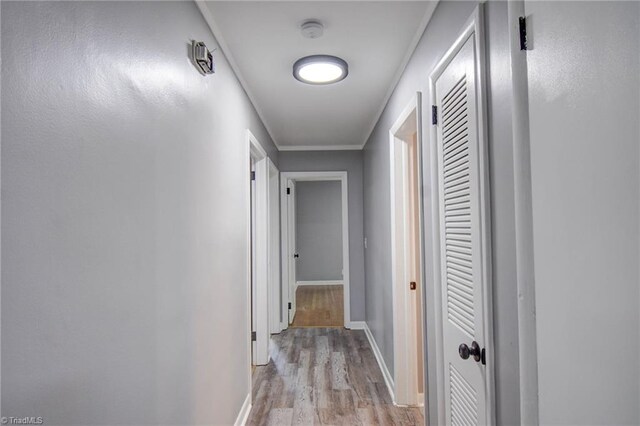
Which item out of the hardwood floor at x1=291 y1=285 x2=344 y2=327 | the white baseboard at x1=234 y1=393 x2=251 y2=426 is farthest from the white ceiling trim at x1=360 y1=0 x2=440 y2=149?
the hardwood floor at x1=291 y1=285 x2=344 y2=327

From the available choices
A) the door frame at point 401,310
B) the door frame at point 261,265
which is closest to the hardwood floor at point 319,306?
the door frame at point 261,265

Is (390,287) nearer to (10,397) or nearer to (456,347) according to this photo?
(456,347)

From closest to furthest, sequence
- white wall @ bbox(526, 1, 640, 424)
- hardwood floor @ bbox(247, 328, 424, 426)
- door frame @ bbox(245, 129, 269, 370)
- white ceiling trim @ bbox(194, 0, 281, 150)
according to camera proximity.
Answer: white wall @ bbox(526, 1, 640, 424)
white ceiling trim @ bbox(194, 0, 281, 150)
hardwood floor @ bbox(247, 328, 424, 426)
door frame @ bbox(245, 129, 269, 370)

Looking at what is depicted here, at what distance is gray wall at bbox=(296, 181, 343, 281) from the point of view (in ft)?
25.0

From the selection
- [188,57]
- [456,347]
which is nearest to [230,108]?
[188,57]

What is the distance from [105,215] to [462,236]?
1.19 metres

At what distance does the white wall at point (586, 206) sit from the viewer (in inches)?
22.3

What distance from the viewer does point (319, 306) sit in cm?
586

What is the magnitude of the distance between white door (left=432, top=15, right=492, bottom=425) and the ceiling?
47 centimetres

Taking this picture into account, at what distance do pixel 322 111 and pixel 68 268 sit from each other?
2.74 meters

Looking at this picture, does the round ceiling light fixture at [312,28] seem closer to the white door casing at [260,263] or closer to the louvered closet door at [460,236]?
the louvered closet door at [460,236]

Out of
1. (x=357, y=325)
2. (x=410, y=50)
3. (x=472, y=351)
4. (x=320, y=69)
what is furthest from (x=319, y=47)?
(x=357, y=325)

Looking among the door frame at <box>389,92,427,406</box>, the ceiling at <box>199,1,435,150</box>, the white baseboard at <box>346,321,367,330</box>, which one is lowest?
the white baseboard at <box>346,321,367,330</box>

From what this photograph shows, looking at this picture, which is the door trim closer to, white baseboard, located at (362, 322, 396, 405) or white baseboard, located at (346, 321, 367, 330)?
white baseboard, located at (362, 322, 396, 405)
